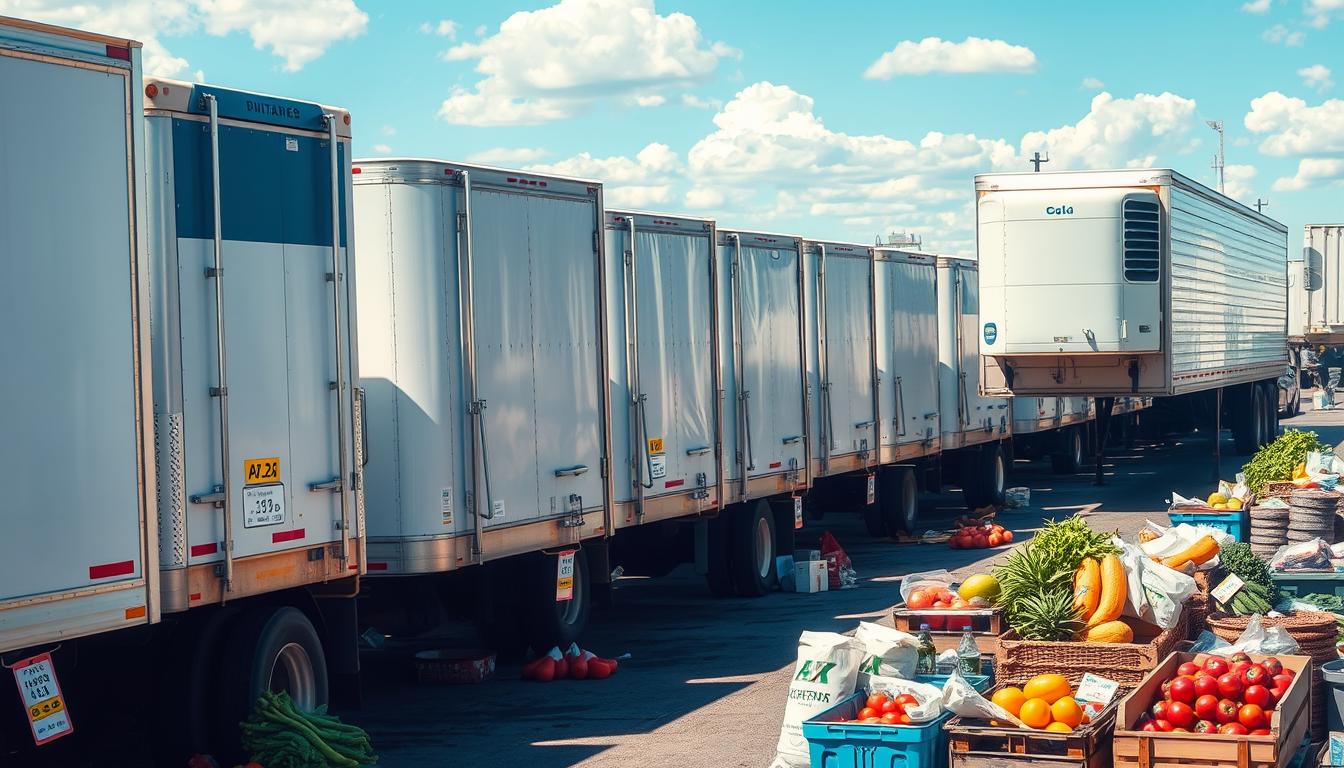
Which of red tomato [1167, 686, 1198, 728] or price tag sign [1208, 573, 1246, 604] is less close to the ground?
price tag sign [1208, 573, 1246, 604]

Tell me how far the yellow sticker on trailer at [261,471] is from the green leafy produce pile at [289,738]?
3.76ft

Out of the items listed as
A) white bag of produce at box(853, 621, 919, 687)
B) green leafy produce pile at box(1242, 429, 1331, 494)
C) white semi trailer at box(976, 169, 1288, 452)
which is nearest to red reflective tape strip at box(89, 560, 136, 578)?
white bag of produce at box(853, 621, 919, 687)

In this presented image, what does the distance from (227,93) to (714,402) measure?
24.4 ft

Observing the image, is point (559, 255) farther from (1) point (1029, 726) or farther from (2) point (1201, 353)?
(2) point (1201, 353)

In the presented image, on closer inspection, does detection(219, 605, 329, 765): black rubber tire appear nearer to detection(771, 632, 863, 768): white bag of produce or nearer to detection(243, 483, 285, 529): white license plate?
detection(243, 483, 285, 529): white license plate

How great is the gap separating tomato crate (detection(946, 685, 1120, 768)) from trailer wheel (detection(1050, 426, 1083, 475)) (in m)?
23.4

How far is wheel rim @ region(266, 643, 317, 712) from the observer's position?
9.14 meters

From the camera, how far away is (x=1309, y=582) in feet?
37.9

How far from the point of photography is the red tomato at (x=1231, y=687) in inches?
314

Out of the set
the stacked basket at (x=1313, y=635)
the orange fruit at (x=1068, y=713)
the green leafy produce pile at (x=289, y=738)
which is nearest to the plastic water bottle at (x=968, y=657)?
the orange fruit at (x=1068, y=713)

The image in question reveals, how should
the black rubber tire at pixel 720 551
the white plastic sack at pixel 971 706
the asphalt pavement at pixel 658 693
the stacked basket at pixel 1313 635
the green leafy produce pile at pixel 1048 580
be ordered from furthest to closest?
the black rubber tire at pixel 720 551 < the asphalt pavement at pixel 658 693 < the green leafy produce pile at pixel 1048 580 < the stacked basket at pixel 1313 635 < the white plastic sack at pixel 971 706

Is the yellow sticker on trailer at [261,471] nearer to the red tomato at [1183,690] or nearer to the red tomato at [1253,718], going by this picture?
the red tomato at [1183,690]

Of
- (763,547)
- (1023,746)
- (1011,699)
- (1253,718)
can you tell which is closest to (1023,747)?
(1023,746)

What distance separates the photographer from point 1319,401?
5181 cm
